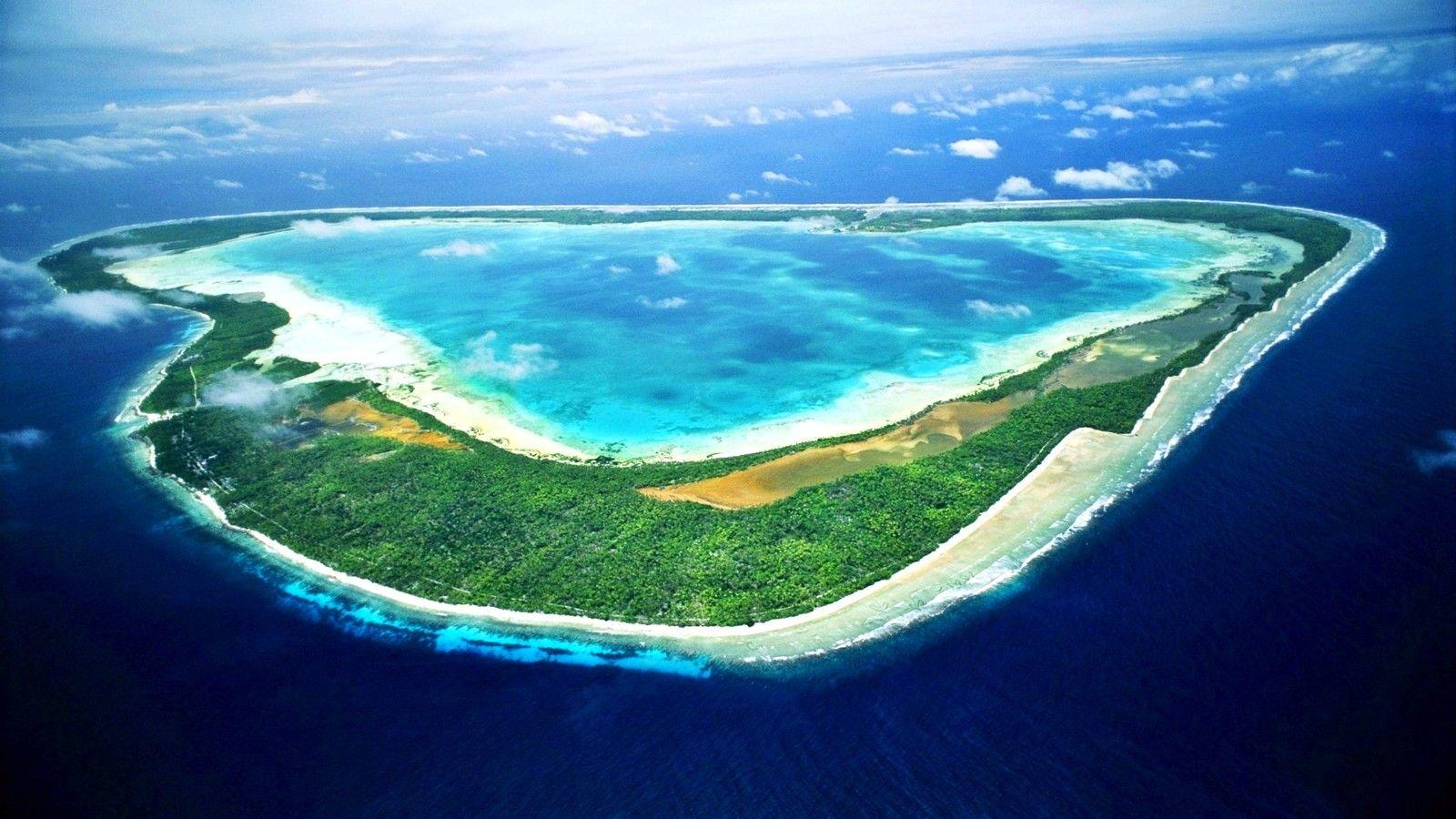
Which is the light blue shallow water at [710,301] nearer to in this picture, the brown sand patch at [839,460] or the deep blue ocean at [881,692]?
the brown sand patch at [839,460]

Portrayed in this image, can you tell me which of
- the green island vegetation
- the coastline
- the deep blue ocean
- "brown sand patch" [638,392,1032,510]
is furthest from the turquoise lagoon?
the deep blue ocean

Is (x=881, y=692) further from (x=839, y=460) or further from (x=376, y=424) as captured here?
(x=376, y=424)

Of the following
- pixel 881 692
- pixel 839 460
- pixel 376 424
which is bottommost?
pixel 881 692

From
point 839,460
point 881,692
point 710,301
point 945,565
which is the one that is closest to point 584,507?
point 839,460

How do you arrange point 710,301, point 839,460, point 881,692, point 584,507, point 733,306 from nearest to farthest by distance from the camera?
point 881,692 → point 584,507 → point 839,460 → point 733,306 → point 710,301

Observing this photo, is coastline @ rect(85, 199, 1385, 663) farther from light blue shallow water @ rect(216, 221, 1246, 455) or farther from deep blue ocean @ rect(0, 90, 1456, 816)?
light blue shallow water @ rect(216, 221, 1246, 455)

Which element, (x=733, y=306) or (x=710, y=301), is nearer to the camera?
(x=733, y=306)

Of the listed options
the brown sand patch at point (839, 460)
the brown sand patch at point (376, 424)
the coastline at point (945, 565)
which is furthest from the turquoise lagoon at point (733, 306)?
the coastline at point (945, 565)
